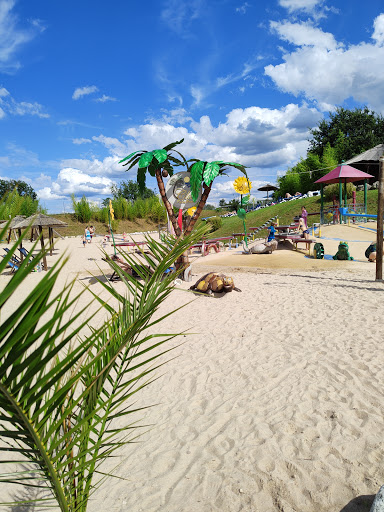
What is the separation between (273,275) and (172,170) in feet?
14.4

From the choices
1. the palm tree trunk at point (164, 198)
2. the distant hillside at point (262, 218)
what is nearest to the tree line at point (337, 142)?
the distant hillside at point (262, 218)

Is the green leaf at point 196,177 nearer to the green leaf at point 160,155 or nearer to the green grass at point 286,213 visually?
the green leaf at point 160,155

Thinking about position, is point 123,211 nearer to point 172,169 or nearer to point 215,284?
point 172,169

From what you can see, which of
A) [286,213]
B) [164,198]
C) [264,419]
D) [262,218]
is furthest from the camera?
[262,218]

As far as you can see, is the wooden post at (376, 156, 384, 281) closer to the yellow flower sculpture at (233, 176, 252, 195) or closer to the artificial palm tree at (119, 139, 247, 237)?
the artificial palm tree at (119, 139, 247, 237)

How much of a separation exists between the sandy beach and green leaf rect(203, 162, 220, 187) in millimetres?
4361

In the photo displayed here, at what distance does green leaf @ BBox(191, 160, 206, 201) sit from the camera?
902 centimetres

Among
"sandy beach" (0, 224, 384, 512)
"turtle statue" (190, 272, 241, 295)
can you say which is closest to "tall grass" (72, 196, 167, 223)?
"turtle statue" (190, 272, 241, 295)

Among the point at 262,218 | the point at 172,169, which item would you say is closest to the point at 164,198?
the point at 172,169

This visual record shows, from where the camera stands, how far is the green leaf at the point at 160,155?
30.1 feet

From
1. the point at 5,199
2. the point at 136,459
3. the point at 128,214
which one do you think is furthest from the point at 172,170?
the point at 128,214

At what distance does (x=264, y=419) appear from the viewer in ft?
9.64

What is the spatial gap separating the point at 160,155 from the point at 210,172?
1.50 m

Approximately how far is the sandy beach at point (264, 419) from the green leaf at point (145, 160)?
16.2 feet
